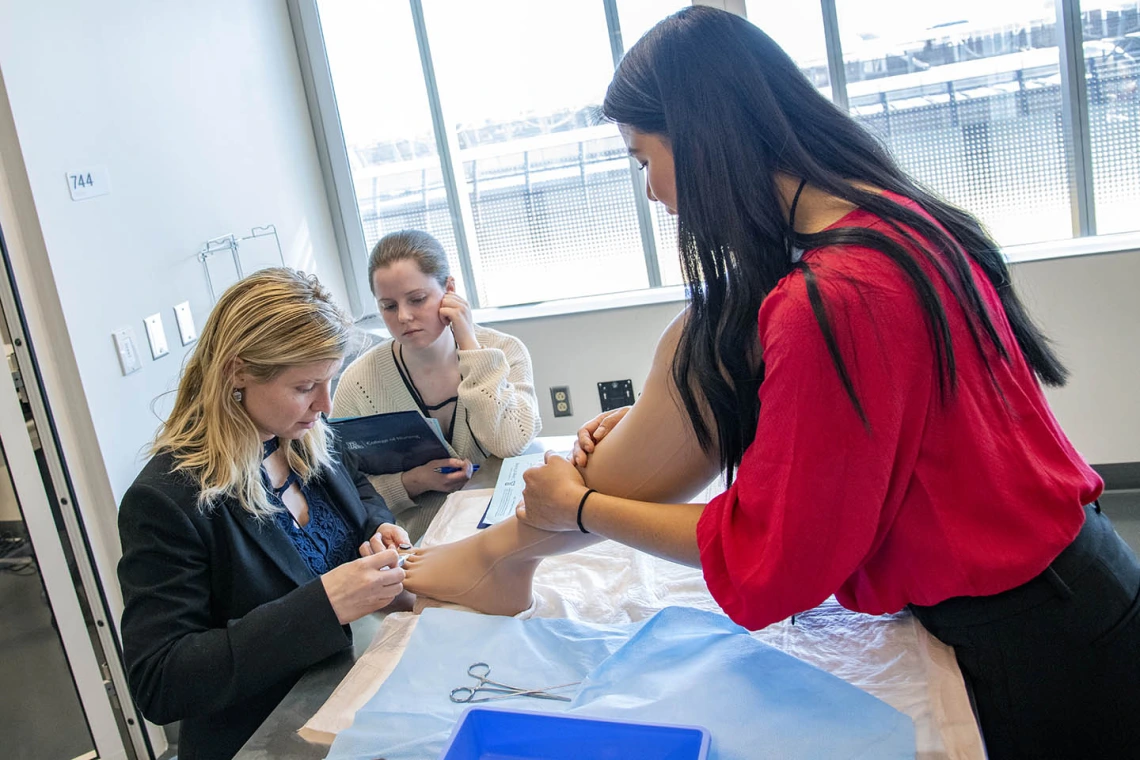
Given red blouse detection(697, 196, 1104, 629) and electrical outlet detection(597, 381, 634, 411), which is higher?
red blouse detection(697, 196, 1104, 629)

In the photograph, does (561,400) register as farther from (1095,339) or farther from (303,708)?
(303,708)

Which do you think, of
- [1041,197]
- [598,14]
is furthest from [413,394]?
[1041,197]

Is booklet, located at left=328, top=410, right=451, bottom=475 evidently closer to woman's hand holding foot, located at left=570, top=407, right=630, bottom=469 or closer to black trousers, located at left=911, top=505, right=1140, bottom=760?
woman's hand holding foot, located at left=570, top=407, right=630, bottom=469

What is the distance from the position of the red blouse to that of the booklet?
91cm

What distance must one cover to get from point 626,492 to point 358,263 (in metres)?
2.54

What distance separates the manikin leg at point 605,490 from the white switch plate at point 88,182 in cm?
130

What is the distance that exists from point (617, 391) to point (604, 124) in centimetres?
97

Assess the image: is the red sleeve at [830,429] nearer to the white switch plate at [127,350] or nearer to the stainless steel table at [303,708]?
the stainless steel table at [303,708]

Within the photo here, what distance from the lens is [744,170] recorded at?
3.34ft

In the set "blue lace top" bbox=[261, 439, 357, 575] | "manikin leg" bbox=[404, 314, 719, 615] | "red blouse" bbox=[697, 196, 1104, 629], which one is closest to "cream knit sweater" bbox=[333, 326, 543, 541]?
"blue lace top" bbox=[261, 439, 357, 575]

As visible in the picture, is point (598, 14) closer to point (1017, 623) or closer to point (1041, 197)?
point (1041, 197)

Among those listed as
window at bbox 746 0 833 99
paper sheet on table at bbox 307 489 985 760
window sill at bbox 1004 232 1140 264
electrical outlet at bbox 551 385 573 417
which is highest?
window at bbox 746 0 833 99

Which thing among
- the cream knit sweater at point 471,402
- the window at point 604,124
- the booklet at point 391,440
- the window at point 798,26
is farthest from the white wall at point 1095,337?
the booklet at point 391,440

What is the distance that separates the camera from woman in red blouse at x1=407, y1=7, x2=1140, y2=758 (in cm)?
91
